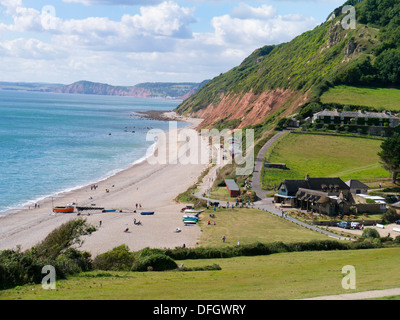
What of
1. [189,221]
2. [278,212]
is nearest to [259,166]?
[278,212]

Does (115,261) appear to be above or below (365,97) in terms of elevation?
below

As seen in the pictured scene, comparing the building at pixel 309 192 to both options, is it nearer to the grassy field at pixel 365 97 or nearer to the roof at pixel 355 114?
the roof at pixel 355 114

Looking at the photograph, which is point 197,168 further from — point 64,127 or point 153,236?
point 64,127

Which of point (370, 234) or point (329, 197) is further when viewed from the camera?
point (329, 197)
